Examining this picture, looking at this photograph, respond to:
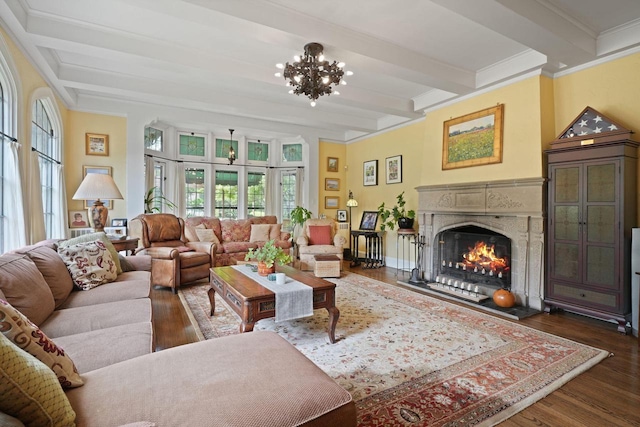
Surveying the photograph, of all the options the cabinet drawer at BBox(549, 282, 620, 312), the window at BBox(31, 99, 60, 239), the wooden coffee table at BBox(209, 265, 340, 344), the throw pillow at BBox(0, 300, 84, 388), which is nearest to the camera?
the throw pillow at BBox(0, 300, 84, 388)

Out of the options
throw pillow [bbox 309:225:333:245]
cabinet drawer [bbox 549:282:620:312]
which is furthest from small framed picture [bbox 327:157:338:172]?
cabinet drawer [bbox 549:282:620:312]

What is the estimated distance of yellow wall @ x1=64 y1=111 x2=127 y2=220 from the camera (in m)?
4.98

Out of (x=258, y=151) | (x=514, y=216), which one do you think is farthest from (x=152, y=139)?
(x=514, y=216)

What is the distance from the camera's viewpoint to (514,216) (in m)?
3.89

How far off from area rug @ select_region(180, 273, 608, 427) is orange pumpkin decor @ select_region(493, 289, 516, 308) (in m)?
0.43

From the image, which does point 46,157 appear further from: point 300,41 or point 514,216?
point 514,216

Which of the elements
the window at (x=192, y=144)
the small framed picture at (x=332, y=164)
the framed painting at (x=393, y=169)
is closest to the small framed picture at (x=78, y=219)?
the window at (x=192, y=144)

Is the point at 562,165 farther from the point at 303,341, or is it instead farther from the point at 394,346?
the point at 303,341

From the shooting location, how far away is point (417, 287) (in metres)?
4.58

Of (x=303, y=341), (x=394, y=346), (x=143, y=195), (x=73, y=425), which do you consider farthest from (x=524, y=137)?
(x=143, y=195)

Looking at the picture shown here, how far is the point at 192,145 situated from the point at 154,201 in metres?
1.52

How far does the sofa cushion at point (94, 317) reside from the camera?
1.84 metres

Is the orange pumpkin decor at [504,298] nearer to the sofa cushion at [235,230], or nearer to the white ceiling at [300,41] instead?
the white ceiling at [300,41]

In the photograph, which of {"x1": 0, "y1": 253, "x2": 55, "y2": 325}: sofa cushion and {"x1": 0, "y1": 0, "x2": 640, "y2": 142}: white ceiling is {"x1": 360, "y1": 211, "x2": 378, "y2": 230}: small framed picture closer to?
{"x1": 0, "y1": 0, "x2": 640, "y2": 142}: white ceiling
